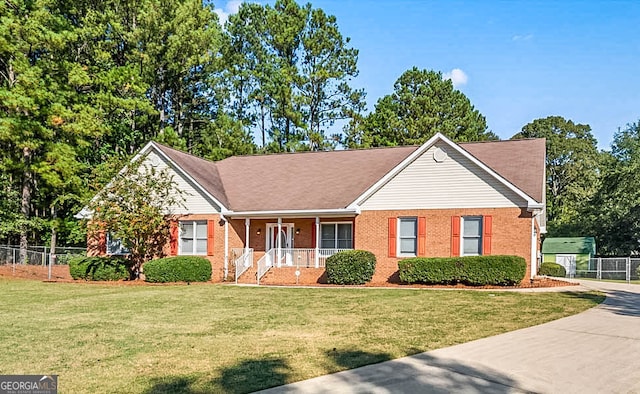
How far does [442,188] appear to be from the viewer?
2089 centimetres

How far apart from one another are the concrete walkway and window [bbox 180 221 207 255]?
16.5 m

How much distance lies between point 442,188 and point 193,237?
11024mm

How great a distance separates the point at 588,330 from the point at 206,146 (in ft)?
104

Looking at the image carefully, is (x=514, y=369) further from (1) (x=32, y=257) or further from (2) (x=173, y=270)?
(1) (x=32, y=257)

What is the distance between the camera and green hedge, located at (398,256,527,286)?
18.8 metres

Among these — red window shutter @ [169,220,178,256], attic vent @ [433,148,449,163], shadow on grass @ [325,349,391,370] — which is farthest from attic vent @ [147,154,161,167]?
shadow on grass @ [325,349,391,370]

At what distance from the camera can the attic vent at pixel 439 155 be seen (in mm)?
20922

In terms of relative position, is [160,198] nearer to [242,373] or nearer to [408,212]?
[408,212]

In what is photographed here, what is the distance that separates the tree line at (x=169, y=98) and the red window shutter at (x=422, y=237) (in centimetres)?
1393

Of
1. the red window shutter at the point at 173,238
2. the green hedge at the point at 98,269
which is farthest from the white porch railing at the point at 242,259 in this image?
the green hedge at the point at 98,269

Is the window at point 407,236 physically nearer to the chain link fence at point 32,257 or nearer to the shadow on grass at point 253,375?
the shadow on grass at point 253,375

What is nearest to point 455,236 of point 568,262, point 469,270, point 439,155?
point 469,270

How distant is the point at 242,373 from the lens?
6.88 metres

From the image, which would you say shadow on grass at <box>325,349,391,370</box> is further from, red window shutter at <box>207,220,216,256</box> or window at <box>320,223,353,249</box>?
red window shutter at <box>207,220,216,256</box>
